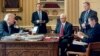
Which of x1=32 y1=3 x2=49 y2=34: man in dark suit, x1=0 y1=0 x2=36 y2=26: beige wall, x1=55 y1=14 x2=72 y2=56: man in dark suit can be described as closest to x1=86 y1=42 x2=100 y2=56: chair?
x1=55 y1=14 x2=72 y2=56: man in dark suit

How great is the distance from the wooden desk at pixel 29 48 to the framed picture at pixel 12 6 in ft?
17.1

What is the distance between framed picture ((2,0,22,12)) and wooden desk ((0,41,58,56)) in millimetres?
5208

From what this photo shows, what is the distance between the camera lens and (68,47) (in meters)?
7.43

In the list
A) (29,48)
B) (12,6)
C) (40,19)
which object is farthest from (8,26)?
(12,6)

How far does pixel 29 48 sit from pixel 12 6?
541 centimetres

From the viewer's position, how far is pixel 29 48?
572 centimetres

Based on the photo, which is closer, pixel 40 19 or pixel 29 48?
pixel 29 48

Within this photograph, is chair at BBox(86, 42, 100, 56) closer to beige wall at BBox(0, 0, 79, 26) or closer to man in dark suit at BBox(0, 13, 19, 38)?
man in dark suit at BBox(0, 13, 19, 38)

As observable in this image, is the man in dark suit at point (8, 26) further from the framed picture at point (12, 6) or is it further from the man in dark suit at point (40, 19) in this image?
the framed picture at point (12, 6)

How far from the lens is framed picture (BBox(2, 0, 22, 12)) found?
10.8 m

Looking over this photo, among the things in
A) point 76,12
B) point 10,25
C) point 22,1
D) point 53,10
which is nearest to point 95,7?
point 76,12

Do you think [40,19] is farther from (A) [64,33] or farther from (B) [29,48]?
(B) [29,48]

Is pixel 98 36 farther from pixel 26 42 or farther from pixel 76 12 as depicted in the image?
pixel 76 12

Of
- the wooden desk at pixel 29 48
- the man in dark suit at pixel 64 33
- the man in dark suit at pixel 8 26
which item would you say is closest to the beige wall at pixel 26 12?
the man in dark suit at pixel 64 33
